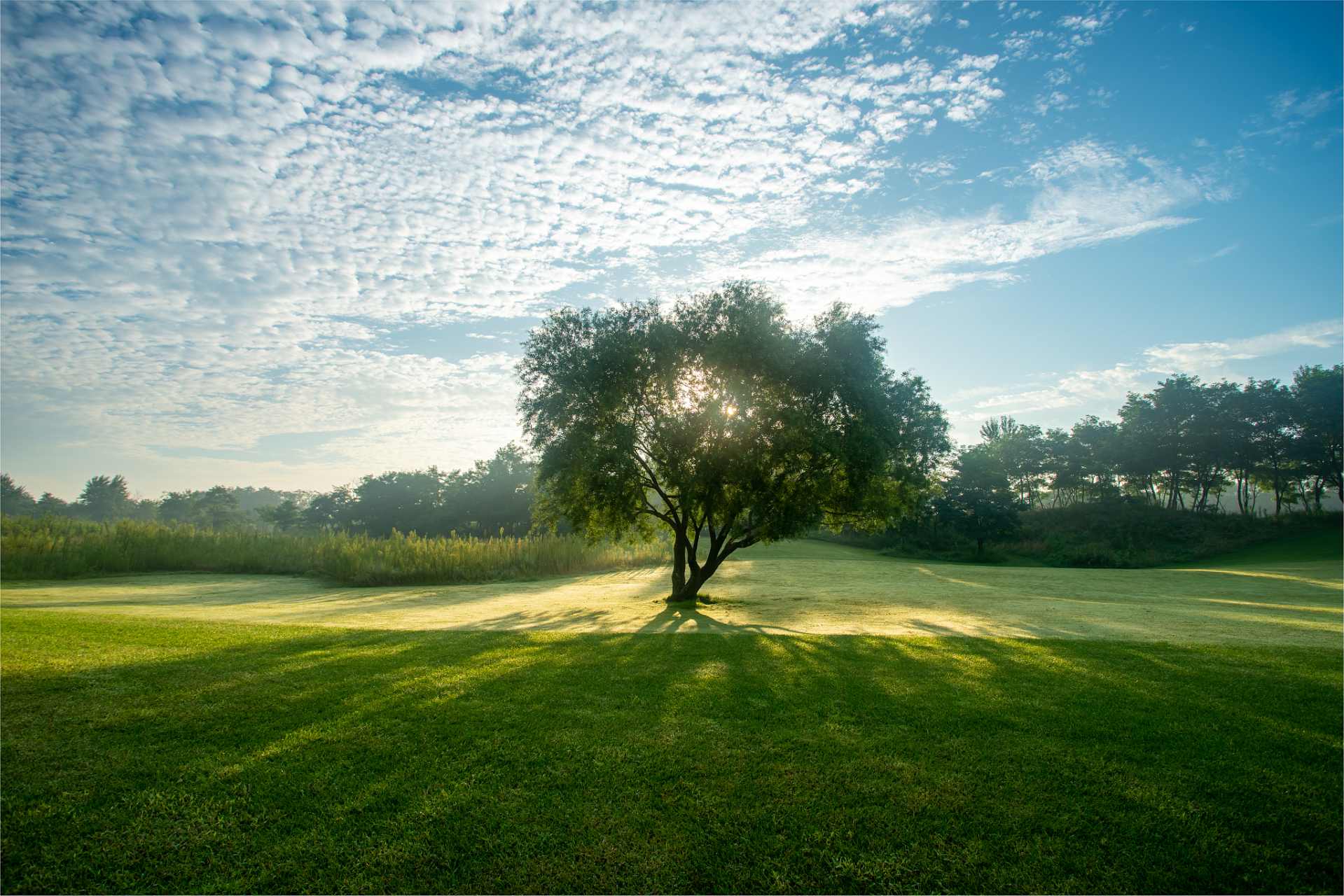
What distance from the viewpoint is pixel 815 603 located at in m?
16.2

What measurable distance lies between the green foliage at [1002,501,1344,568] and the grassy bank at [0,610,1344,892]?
119 feet

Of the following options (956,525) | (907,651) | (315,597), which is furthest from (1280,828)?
(956,525)

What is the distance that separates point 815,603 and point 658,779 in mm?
13190

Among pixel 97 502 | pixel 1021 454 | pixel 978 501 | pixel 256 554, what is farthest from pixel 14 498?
pixel 1021 454

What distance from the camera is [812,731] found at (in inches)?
179

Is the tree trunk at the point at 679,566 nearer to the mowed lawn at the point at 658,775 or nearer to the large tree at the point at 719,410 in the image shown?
the large tree at the point at 719,410

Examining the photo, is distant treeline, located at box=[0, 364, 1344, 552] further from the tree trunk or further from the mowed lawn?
the mowed lawn

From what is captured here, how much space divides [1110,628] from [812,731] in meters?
8.61

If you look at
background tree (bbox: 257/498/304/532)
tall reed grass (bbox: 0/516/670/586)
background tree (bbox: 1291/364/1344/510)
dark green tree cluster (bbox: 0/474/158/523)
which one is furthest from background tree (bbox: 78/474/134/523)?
background tree (bbox: 1291/364/1344/510)

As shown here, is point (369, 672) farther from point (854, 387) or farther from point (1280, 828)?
point (854, 387)

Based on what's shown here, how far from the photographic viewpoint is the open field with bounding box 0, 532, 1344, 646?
10.6m

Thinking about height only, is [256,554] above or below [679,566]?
below

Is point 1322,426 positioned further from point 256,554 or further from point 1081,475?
point 256,554

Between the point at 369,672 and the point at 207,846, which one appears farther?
the point at 369,672
